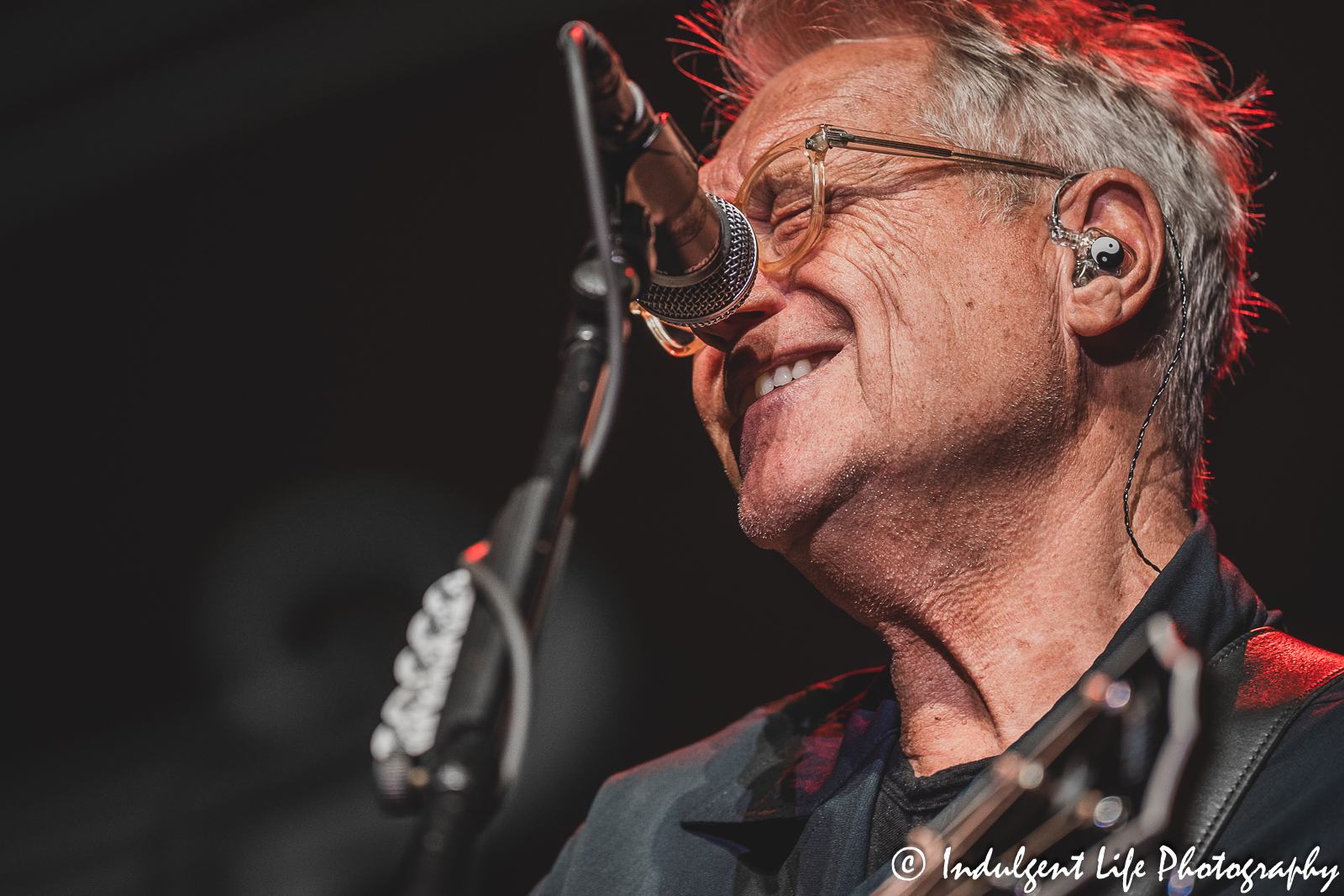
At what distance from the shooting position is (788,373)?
1615 millimetres

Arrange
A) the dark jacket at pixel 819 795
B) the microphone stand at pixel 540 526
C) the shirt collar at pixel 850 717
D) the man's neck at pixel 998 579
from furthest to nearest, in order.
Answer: the man's neck at pixel 998 579, the shirt collar at pixel 850 717, the dark jacket at pixel 819 795, the microphone stand at pixel 540 526

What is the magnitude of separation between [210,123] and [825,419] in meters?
2.32

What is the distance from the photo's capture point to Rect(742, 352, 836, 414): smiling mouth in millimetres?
1594

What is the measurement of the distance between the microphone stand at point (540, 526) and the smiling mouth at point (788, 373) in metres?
0.63

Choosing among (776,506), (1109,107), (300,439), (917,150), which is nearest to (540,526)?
(776,506)

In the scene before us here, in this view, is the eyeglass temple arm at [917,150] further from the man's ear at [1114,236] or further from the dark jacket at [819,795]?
the dark jacket at [819,795]

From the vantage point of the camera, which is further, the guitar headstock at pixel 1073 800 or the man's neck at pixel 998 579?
the man's neck at pixel 998 579

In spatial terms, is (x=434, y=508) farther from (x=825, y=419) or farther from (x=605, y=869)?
(x=825, y=419)

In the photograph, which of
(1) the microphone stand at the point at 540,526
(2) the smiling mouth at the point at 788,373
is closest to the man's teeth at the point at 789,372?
(2) the smiling mouth at the point at 788,373

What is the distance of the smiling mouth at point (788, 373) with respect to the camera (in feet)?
5.23

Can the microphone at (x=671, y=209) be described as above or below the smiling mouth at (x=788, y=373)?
above

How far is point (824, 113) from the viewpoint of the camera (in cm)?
169

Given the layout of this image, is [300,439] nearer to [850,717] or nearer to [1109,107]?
[850,717]

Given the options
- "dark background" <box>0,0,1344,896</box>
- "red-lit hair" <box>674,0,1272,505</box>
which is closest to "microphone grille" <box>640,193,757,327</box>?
"red-lit hair" <box>674,0,1272,505</box>
